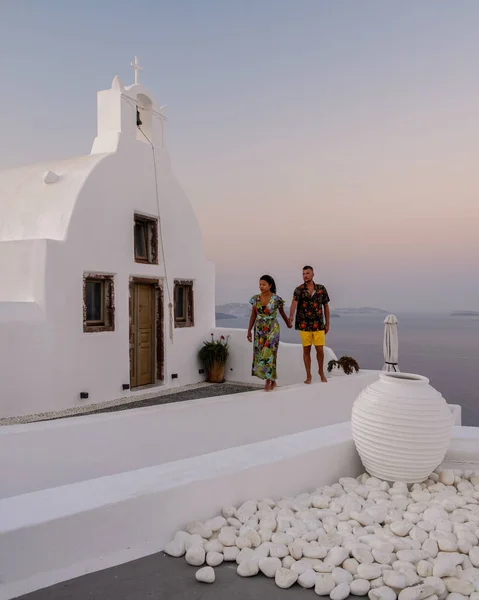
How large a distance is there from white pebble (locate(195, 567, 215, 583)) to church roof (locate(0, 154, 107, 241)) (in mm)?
5862

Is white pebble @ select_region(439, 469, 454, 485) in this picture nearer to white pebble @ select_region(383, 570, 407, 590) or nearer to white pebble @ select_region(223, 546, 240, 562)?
white pebble @ select_region(383, 570, 407, 590)

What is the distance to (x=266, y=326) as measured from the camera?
5.73m

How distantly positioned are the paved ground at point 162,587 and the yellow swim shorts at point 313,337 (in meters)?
4.50

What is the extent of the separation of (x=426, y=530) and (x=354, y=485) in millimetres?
588

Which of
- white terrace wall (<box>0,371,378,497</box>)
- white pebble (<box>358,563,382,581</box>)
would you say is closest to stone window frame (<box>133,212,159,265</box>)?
white terrace wall (<box>0,371,378,497</box>)

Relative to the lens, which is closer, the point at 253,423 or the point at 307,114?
the point at 253,423

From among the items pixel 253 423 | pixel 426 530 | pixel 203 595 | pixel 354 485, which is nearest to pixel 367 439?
pixel 354 485

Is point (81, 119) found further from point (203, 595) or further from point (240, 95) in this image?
point (203, 595)

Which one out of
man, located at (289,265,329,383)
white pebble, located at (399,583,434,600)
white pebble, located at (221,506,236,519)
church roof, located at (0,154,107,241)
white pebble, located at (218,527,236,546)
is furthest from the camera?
church roof, located at (0,154,107,241)

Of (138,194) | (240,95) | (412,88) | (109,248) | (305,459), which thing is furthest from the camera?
(240,95)

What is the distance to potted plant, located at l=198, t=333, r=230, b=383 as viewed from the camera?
952 centimetres

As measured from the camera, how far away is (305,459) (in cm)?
279

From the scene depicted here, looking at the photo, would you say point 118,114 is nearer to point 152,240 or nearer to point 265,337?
point 152,240

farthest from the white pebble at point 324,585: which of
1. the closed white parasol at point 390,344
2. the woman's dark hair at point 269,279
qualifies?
the closed white parasol at point 390,344
